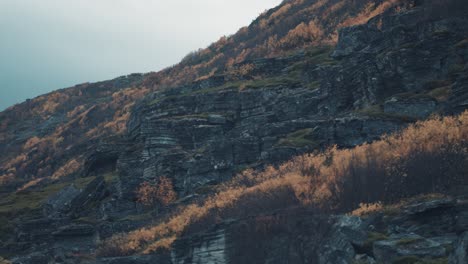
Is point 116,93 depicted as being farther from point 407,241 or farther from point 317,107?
point 407,241

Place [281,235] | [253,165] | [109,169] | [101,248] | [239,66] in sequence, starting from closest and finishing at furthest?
[281,235]
[101,248]
[253,165]
[109,169]
[239,66]

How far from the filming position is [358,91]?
231ft

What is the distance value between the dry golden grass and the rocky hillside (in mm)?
598

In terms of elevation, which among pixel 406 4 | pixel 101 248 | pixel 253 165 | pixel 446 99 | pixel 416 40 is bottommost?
pixel 101 248

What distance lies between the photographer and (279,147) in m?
63.8

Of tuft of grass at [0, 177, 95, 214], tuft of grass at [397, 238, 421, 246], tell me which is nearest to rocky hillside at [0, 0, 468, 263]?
tuft of grass at [397, 238, 421, 246]

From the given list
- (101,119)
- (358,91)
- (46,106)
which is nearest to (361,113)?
(358,91)

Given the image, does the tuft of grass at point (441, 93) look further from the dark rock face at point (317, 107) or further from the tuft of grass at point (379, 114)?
the tuft of grass at point (379, 114)

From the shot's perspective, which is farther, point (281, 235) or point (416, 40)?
point (416, 40)

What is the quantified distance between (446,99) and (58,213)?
4748 cm

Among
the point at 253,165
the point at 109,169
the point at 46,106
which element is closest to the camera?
the point at 253,165

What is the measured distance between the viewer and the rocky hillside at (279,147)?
41.1 metres

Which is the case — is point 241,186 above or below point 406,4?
below

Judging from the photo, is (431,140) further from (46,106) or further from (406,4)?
(46,106)
